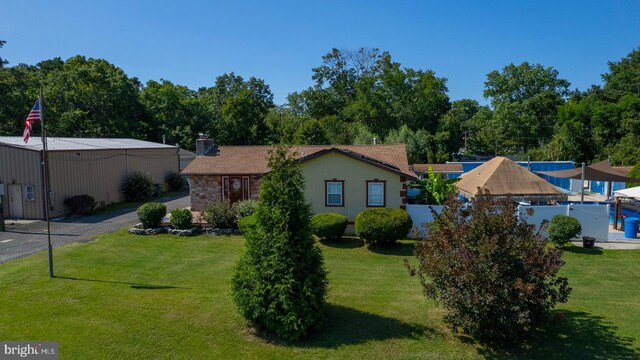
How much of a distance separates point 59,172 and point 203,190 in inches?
326

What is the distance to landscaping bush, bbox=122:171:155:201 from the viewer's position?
29734 millimetres

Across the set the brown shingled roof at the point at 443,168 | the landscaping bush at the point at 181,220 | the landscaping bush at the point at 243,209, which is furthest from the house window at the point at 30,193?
the brown shingled roof at the point at 443,168

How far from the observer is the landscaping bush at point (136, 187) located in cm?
2973

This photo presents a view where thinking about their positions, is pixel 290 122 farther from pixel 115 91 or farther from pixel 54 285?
pixel 54 285

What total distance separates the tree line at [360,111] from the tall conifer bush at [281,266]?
2631 cm

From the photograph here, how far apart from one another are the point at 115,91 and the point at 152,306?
131ft

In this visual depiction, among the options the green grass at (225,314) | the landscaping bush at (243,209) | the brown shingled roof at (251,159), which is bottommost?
the green grass at (225,314)

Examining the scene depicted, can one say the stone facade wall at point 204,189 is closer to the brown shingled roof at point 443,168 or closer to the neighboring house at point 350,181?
the neighboring house at point 350,181

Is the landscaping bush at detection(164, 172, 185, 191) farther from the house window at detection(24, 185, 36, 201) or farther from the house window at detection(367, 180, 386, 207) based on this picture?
the house window at detection(367, 180, 386, 207)

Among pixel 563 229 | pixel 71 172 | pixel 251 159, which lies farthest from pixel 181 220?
pixel 563 229

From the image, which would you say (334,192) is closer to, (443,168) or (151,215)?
(151,215)

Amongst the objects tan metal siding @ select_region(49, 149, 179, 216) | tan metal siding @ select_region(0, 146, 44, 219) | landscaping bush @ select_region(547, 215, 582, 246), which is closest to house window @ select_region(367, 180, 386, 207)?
landscaping bush @ select_region(547, 215, 582, 246)

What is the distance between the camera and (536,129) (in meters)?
63.6

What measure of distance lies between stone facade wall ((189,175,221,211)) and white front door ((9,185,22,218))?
9518 mm
